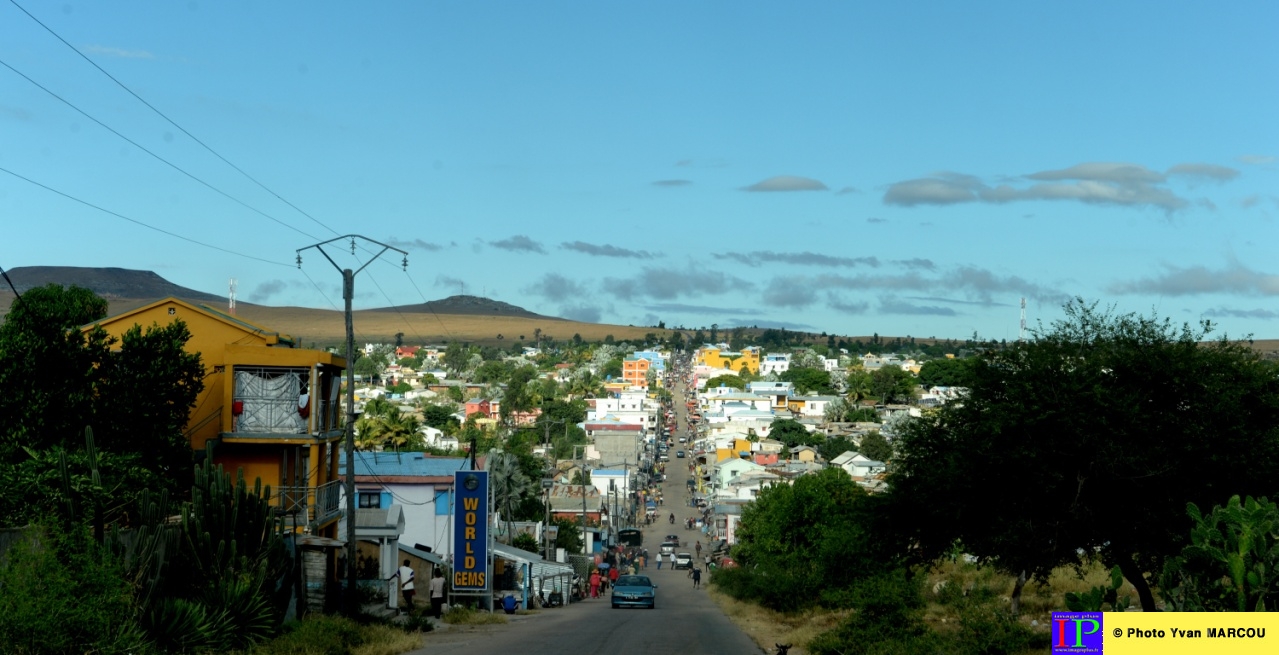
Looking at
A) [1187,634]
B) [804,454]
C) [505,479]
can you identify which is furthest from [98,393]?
[804,454]

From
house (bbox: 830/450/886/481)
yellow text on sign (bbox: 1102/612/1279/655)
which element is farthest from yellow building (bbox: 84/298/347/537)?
house (bbox: 830/450/886/481)

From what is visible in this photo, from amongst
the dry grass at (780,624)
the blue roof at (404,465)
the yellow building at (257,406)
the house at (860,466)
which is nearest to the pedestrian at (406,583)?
the yellow building at (257,406)

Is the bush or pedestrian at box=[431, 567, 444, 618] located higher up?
the bush

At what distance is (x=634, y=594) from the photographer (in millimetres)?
41156

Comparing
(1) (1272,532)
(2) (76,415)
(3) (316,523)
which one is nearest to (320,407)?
(3) (316,523)

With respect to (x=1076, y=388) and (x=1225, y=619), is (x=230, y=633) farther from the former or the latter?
(x=1076, y=388)

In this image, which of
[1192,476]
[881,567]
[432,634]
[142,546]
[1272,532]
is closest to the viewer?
[1272,532]

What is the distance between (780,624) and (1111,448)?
42.2 ft

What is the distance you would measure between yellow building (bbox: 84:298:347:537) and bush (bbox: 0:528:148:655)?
15.4 metres

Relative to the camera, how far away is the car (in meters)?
41.2

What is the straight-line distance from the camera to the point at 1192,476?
23.6 meters

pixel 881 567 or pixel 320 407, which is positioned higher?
pixel 320 407

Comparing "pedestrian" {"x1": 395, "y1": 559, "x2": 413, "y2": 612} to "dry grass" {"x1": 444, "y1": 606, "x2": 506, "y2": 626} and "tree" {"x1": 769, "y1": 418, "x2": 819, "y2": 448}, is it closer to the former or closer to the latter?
"dry grass" {"x1": 444, "y1": 606, "x2": 506, "y2": 626}

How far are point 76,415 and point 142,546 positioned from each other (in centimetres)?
982
